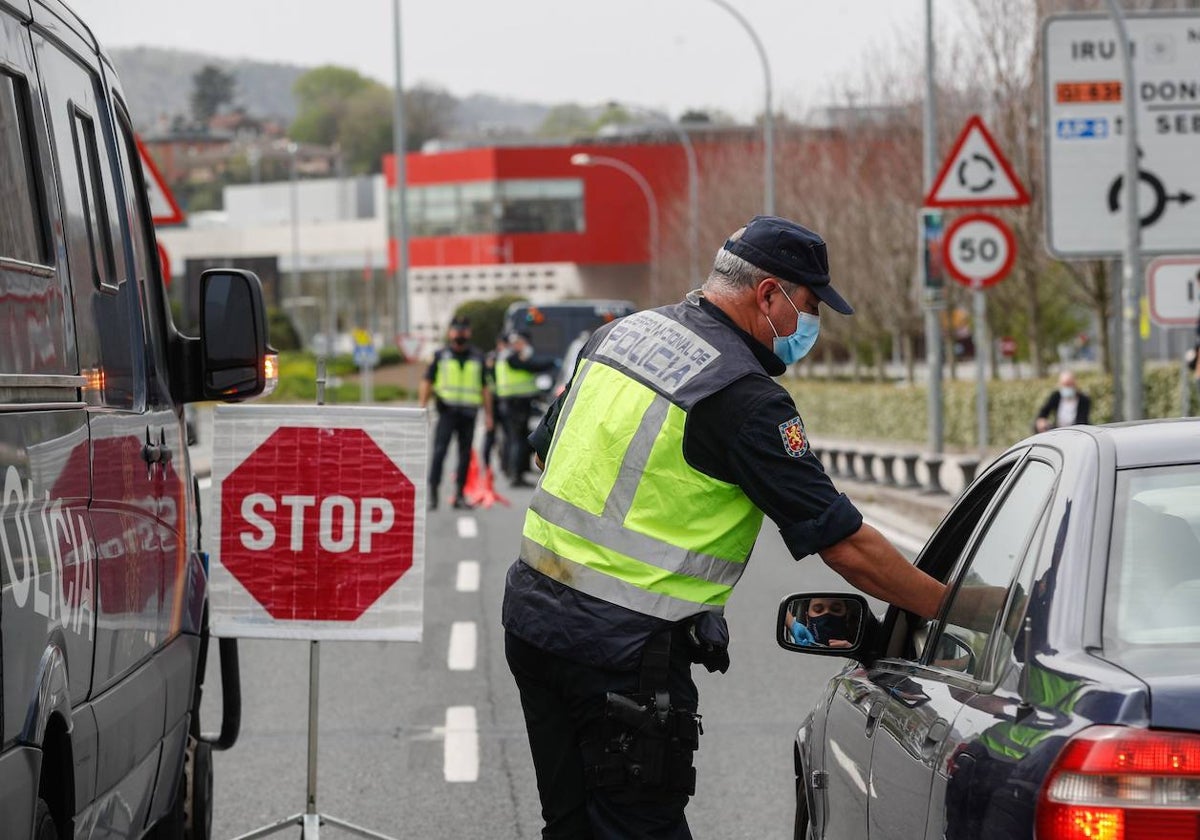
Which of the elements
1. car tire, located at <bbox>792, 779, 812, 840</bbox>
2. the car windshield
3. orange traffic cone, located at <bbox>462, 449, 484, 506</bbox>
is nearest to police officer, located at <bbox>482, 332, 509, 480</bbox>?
orange traffic cone, located at <bbox>462, 449, 484, 506</bbox>

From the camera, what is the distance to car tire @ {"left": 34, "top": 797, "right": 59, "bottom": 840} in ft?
12.0

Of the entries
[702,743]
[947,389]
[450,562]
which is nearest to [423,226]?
[947,389]

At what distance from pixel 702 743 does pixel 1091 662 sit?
5507mm

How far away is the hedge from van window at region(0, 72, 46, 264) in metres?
18.9

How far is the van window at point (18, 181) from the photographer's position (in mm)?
3709

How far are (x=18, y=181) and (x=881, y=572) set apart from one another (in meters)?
1.81

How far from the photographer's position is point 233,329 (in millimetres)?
5699

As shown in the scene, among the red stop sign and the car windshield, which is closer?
the car windshield

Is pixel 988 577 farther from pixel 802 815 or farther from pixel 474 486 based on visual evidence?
pixel 474 486

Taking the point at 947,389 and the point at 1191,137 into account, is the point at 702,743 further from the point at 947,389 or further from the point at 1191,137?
the point at 947,389

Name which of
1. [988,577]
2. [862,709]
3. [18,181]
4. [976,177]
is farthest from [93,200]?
[976,177]

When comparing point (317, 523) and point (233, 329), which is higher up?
point (233, 329)

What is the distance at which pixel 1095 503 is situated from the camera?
3.26m

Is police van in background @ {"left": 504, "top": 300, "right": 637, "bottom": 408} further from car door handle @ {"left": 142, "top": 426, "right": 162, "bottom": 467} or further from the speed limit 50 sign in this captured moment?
car door handle @ {"left": 142, "top": 426, "right": 162, "bottom": 467}
